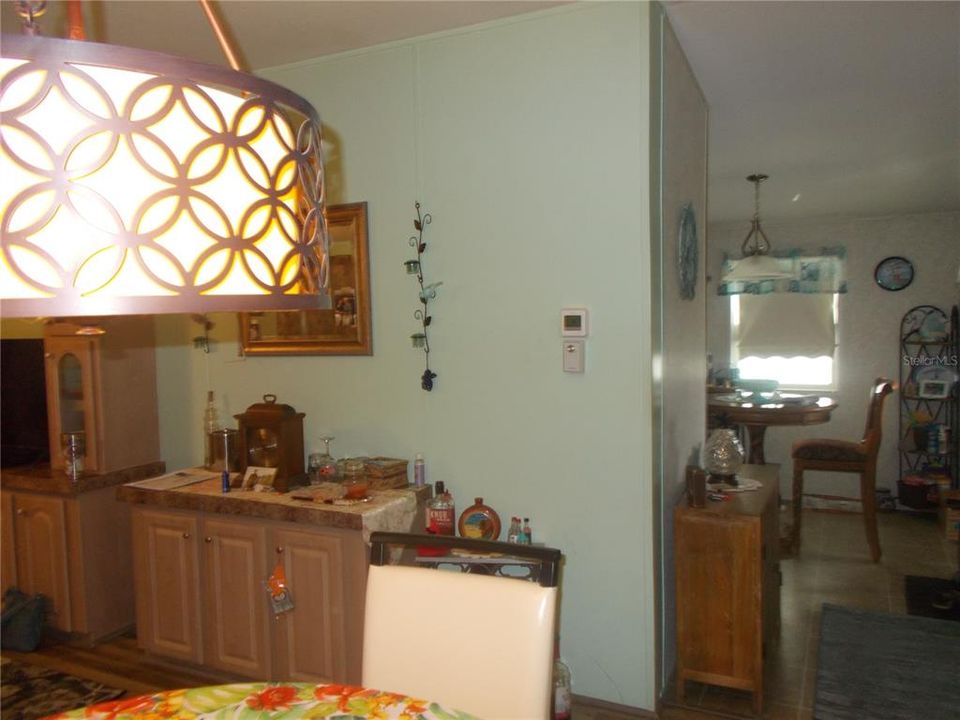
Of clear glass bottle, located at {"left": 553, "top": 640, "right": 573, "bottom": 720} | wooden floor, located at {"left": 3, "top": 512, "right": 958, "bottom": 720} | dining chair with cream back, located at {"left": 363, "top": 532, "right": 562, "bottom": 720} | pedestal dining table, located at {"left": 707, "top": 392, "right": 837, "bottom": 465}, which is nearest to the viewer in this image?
dining chair with cream back, located at {"left": 363, "top": 532, "right": 562, "bottom": 720}

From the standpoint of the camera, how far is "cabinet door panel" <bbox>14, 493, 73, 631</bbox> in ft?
10.4

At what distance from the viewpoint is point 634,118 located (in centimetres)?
245

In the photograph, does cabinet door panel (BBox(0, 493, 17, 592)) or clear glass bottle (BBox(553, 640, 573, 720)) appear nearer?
clear glass bottle (BBox(553, 640, 573, 720))

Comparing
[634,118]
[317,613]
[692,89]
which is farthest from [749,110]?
[317,613]

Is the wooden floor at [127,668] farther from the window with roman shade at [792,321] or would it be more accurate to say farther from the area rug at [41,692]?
the window with roman shade at [792,321]

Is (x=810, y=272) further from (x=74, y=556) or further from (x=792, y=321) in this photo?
(x=74, y=556)

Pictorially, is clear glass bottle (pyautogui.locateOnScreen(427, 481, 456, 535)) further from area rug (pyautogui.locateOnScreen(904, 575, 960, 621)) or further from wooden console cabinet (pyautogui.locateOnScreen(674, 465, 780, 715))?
area rug (pyautogui.locateOnScreen(904, 575, 960, 621))

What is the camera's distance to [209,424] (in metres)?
3.33

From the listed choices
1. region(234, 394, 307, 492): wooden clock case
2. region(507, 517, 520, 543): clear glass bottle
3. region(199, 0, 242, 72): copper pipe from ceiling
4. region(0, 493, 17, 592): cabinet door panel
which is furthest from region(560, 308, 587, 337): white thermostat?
region(0, 493, 17, 592): cabinet door panel

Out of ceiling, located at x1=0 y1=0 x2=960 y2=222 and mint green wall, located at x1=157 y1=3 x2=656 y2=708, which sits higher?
ceiling, located at x1=0 y1=0 x2=960 y2=222

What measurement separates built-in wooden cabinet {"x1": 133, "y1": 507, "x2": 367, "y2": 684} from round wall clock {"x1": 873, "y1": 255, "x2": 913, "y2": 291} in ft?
17.4

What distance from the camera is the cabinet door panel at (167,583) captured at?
283 cm

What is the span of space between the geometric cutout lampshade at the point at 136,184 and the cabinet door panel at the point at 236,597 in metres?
2.22

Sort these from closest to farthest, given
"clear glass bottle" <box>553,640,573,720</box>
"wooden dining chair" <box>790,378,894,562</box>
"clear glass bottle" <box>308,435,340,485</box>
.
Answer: "clear glass bottle" <box>553,640,573,720</box>, "clear glass bottle" <box>308,435,340,485</box>, "wooden dining chair" <box>790,378,894,562</box>
